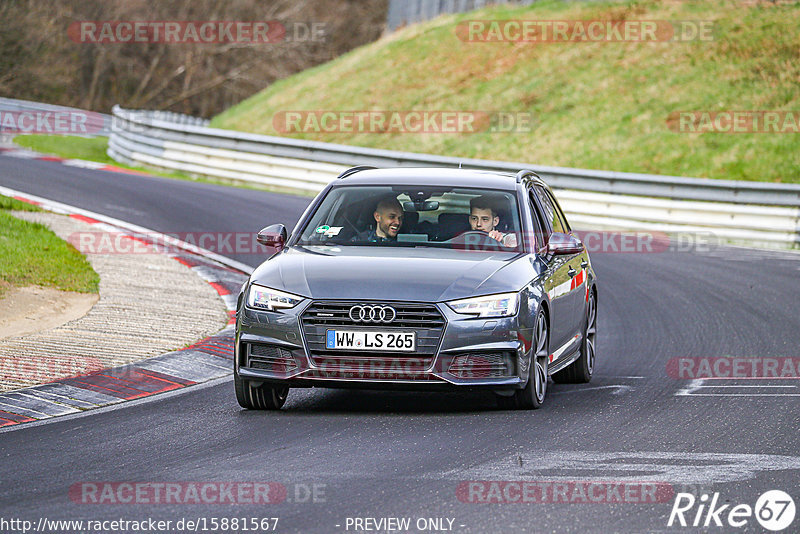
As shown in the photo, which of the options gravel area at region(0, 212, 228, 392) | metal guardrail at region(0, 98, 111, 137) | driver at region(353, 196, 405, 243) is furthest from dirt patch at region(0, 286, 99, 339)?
metal guardrail at region(0, 98, 111, 137)

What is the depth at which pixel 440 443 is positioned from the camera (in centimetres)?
779

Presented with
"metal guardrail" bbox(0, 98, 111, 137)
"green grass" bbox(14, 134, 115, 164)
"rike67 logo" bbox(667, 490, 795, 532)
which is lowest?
"rike67 logo" bbox(667, 490, 795, 532)

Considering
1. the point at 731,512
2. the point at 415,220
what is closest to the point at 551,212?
the point at 415,220

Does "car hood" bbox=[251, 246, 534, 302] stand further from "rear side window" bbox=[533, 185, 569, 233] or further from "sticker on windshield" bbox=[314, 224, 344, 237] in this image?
"rear side window" bbox=[533, 185, 569, 233]

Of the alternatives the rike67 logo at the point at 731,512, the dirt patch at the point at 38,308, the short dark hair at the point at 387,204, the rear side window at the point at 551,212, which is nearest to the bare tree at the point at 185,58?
the dirt patch at the point at 38,308

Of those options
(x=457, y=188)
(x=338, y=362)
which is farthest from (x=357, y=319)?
(x=457, y=188)

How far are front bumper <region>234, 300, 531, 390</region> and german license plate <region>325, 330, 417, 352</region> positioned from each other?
48mm

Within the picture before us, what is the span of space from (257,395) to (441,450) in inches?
72.1

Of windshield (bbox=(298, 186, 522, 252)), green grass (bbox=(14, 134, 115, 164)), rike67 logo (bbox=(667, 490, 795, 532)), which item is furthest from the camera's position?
green grass (bbox=(14, 134, 115, 164))

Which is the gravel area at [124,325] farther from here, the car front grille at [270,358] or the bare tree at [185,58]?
the bare tree at [185,58]

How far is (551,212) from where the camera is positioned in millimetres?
11062

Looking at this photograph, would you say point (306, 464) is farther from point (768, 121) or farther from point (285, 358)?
point (768, 121)

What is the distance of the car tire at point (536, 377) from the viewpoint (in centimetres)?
888

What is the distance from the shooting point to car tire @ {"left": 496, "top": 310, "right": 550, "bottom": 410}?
8.88m
